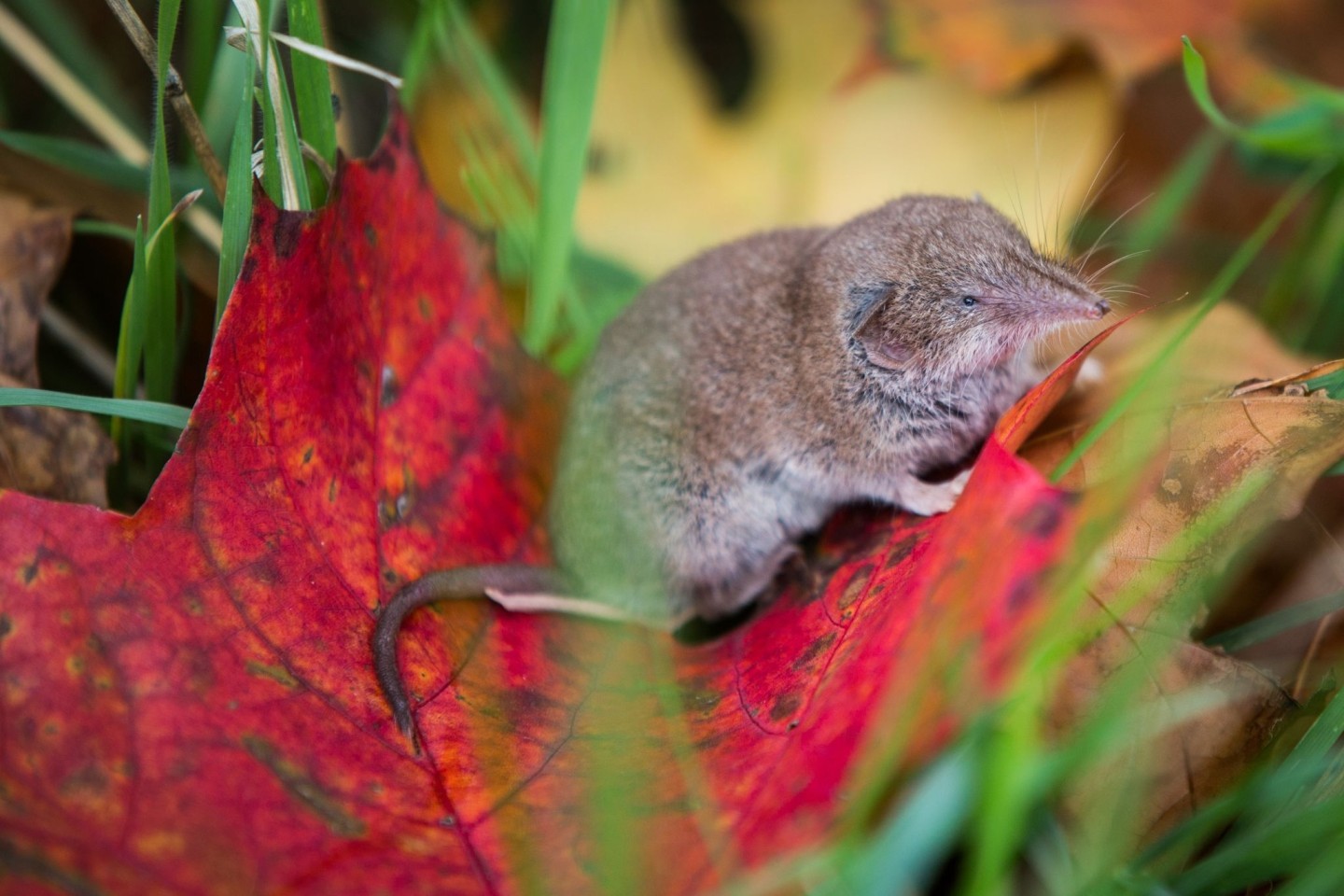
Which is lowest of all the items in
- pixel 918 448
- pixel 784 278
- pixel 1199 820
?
pixel 1199 820

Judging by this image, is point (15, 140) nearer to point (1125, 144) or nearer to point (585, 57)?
point (585, 57)

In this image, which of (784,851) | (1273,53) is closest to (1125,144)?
(1273,53)

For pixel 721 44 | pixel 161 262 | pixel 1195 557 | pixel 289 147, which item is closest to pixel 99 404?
pixel 161 262

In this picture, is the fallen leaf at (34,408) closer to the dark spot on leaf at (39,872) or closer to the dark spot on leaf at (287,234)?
the dark spot on leaf at (287,234)

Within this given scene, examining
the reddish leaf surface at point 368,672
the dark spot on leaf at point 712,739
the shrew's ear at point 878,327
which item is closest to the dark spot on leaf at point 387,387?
the reddish leaf surface at point 368,672

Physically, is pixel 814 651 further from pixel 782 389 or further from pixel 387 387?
pixel 387 387

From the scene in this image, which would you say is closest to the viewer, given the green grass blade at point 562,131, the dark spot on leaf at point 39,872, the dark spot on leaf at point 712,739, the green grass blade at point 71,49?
the dark spot on leaf at point 39,872

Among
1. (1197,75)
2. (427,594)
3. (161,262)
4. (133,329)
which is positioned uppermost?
(1197,75)
